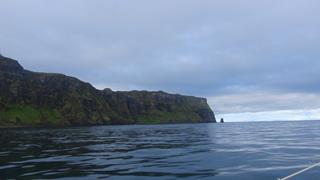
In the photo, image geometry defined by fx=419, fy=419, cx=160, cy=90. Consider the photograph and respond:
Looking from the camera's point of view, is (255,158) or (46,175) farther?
(255,158)

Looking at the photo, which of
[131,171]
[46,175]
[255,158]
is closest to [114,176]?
[131,171]

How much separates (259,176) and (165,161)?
33.6ft

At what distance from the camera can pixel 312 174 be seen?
2505 centimetres

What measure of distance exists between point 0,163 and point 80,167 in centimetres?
785

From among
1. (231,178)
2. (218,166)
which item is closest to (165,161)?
(218,166)

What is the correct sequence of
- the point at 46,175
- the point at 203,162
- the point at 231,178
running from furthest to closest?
1. the point at 203,162
2. the point at 46,175
3. the point at 231,178

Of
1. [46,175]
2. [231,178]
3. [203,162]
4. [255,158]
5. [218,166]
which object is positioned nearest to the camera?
[231,178]

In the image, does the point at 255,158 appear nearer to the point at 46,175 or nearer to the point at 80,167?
the point at 80,167

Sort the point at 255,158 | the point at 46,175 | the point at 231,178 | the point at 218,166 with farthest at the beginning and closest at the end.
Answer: the point at 255,158 < the point at 218,166 < the point at 46,175 < the point at 231,178

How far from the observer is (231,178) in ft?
80.0

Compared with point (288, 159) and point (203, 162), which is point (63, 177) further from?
point (288, 159)

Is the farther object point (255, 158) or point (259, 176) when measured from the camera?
point (255, 158)

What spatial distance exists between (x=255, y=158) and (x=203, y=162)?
516cm

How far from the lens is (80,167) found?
30.7 meters
